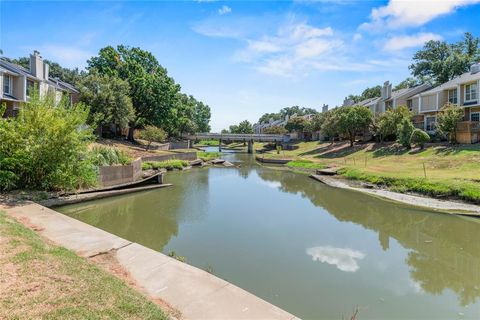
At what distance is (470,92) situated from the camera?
35188 mm

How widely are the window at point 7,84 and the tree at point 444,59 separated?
57.8 m

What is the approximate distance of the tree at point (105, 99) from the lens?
35.3 metres

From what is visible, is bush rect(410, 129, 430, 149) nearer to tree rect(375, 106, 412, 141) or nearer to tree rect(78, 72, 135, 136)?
tree rect(375, 106, 412, 141)

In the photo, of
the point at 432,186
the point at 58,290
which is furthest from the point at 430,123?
the point at 58,290

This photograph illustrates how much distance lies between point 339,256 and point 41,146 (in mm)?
13626

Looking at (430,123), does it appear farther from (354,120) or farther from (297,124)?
(297,124)

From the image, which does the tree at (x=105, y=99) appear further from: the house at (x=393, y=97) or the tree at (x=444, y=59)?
the tree at (x=444, y=59)

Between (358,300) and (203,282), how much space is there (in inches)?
150

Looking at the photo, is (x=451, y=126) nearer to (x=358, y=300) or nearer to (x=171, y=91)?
(x=358, y=300)

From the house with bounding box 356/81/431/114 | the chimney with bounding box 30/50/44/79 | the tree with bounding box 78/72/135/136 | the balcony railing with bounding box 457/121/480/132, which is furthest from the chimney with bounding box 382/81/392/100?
the chimney with bounding box 30/50/44/79

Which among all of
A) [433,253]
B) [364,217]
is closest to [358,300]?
[433,253]

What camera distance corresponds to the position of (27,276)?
17.6 ft

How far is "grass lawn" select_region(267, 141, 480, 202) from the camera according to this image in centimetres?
1885

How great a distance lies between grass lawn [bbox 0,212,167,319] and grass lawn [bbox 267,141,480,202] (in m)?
19.1
